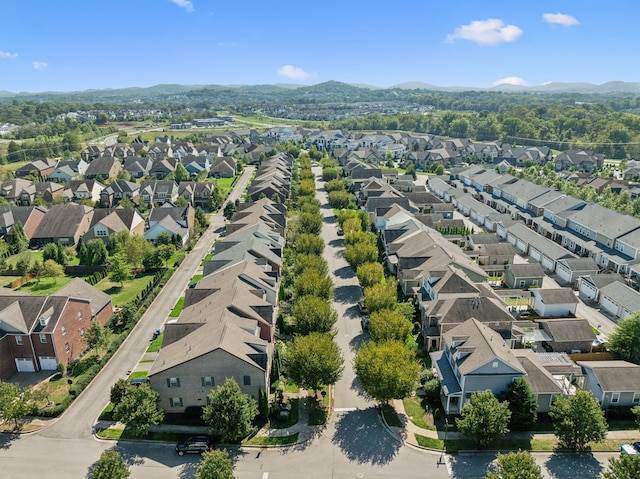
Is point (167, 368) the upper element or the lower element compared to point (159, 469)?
upper

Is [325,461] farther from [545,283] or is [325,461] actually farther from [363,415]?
[545,283]

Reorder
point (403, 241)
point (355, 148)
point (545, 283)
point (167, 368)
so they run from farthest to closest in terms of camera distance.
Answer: point (355, 148) → point (403, 241) → point (545, 283) → point (167, 368)

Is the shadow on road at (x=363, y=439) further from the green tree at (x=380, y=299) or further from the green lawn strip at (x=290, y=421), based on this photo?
the green tree at (x=380, y=299)

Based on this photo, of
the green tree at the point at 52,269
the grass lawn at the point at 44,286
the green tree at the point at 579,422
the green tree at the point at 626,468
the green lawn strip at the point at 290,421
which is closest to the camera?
the green tree at the point at 626,468

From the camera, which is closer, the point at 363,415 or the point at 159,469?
the point at 159,469

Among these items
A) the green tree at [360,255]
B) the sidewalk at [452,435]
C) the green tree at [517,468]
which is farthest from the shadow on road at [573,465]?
the green tree at [360,255]

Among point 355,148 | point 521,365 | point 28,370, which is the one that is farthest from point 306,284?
point 355,148

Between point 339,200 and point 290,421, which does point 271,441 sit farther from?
point 339,200

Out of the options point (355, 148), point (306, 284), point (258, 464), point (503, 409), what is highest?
point (355, 148)
